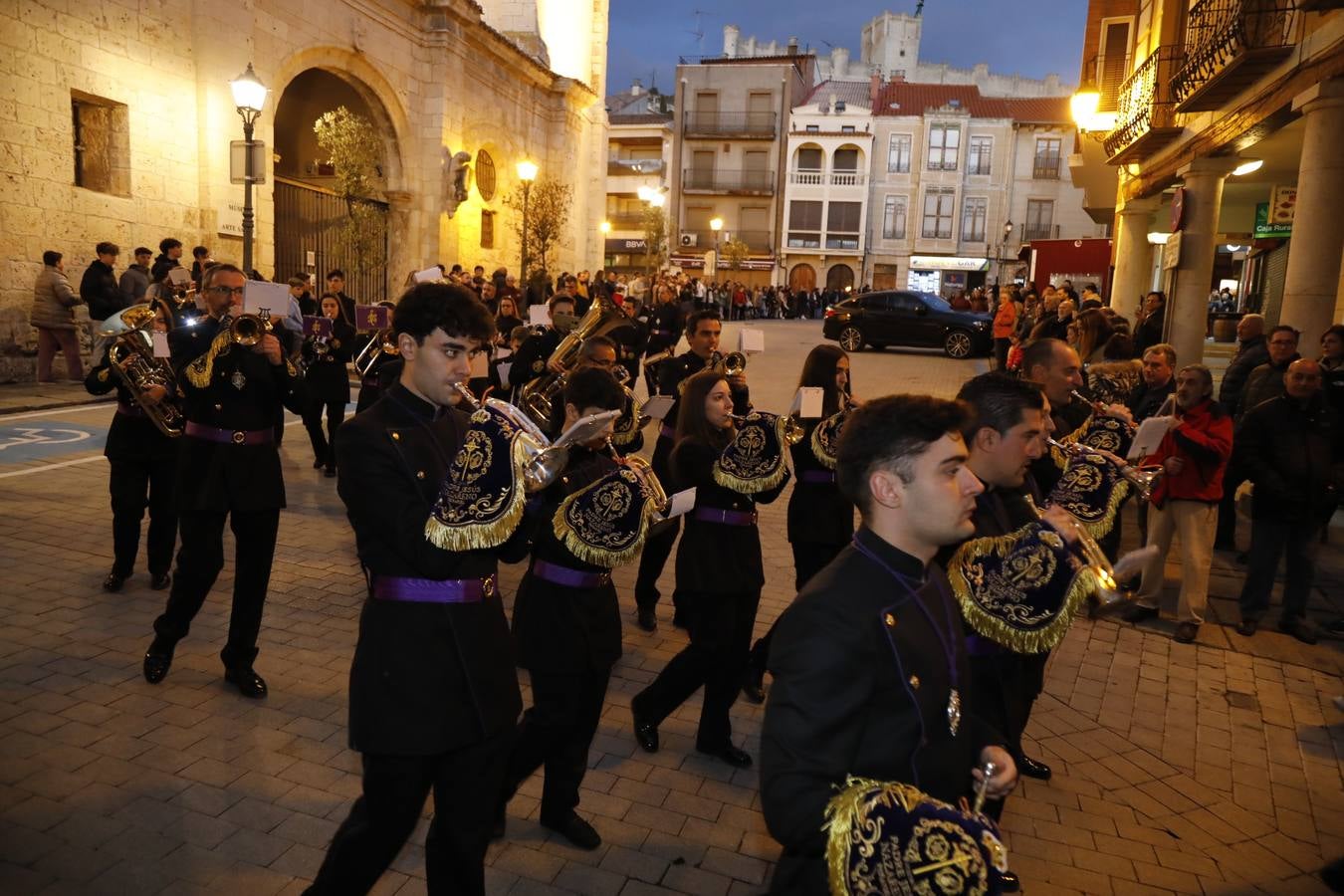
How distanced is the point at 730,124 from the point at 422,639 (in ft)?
189

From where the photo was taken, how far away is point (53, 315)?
13250 millimetres

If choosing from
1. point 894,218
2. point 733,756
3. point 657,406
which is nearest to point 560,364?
point 657,406

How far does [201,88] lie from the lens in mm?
15336

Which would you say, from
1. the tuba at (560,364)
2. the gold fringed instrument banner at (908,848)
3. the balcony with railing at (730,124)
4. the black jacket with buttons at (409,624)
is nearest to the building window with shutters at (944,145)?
the balcony with railing at (730,124)

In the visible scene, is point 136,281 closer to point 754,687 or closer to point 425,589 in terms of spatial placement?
point 754,687

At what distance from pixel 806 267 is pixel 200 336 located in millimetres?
53917

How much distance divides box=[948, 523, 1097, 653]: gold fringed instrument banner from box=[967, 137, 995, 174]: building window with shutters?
5340 cm

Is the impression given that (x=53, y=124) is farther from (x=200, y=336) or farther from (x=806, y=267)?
(x=806, y=267)

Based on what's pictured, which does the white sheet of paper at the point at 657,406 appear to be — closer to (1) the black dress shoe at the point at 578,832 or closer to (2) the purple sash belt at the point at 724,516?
(2) the purple sash belt at the point at 724,516

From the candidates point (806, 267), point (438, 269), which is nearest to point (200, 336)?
point (438, 269)

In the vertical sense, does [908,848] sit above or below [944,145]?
below

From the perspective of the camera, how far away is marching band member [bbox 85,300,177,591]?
6160 mm

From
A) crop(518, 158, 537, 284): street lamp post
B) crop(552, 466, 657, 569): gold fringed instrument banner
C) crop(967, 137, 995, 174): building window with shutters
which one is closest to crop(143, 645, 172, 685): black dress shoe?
crop(552, 466, 657, 569): gold fringed instrument banner

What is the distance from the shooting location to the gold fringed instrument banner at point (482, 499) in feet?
8.07
